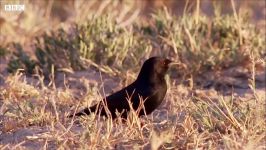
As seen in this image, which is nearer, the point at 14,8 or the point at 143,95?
the point at 143,95

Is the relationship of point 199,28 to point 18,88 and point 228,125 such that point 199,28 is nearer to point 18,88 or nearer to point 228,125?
point 18,88

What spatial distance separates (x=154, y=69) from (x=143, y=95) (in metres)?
0.36

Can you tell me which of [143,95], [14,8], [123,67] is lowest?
[143,95]

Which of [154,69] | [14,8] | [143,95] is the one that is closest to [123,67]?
[154,69]

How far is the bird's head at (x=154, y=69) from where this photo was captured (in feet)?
20.4

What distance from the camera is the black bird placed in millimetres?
5922

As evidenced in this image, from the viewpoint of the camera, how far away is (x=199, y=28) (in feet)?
27.6

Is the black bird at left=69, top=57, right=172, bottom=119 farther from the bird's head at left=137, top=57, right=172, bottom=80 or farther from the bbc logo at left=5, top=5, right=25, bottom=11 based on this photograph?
the bbc logo at left=5, top=5, right=25, bottom=11

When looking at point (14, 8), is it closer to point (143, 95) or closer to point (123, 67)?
point (123, 67)

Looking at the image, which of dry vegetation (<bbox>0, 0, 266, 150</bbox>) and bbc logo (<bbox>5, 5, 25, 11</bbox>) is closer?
dry vegetation (<bbox>0, 0, 266, 150</bbox>)

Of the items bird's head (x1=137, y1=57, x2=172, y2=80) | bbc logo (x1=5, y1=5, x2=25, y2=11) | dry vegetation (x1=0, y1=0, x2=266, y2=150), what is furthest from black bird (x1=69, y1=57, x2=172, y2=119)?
bbc logo (x1=5, y1=5, x2=25, y2=11)

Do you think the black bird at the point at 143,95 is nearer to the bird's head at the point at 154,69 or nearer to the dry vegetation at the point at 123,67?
the bird's head at the point at 154,69

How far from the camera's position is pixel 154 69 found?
6.25 meters

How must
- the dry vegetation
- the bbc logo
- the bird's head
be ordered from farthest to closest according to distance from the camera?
1. the bbc logo
2. the bird's head
3. the dry vegetation
